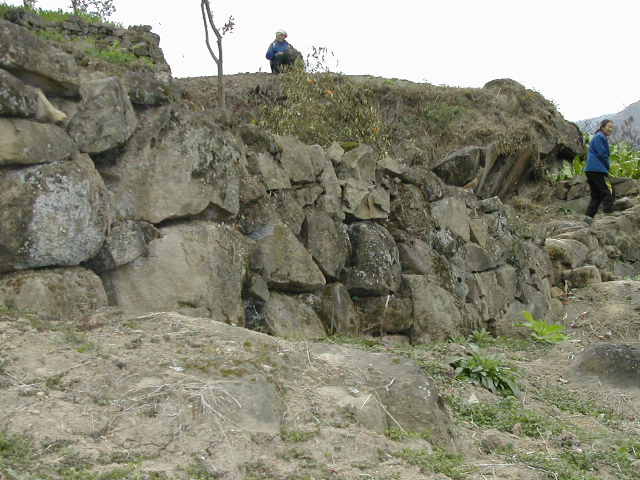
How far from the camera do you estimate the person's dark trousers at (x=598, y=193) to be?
11695mm

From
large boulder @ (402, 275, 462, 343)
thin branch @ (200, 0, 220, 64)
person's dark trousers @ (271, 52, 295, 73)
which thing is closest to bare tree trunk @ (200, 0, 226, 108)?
thin branch @ (200, 0, 220, 64)

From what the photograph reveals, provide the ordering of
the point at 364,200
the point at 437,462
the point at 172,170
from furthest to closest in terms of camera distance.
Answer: the point at 364,200 < the point at 172,170 < the point at 437,462

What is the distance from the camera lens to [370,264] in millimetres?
5738

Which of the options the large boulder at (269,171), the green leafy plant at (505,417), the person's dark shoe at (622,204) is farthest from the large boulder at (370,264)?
the person's dark shoe at (622,204)

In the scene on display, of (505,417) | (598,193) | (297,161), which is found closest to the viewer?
(505,417)

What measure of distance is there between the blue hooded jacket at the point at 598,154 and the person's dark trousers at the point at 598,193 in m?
0.21

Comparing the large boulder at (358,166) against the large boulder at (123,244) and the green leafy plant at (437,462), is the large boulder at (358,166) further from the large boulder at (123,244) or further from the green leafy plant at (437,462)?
the green leafy plant at (437,462)

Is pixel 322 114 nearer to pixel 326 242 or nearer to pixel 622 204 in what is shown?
pixel 326 242

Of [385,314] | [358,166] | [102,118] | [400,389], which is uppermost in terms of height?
[102,118]

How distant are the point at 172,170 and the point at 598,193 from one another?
922 centimetres

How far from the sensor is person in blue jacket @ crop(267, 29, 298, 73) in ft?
37.7

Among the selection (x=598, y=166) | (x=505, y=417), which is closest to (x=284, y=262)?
(x=505, y=417)

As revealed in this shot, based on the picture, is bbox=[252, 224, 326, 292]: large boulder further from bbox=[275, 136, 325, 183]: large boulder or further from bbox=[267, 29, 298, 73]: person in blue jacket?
bbox=[267, 29, 298, 73]: person in blue jacket

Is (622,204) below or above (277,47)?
below
